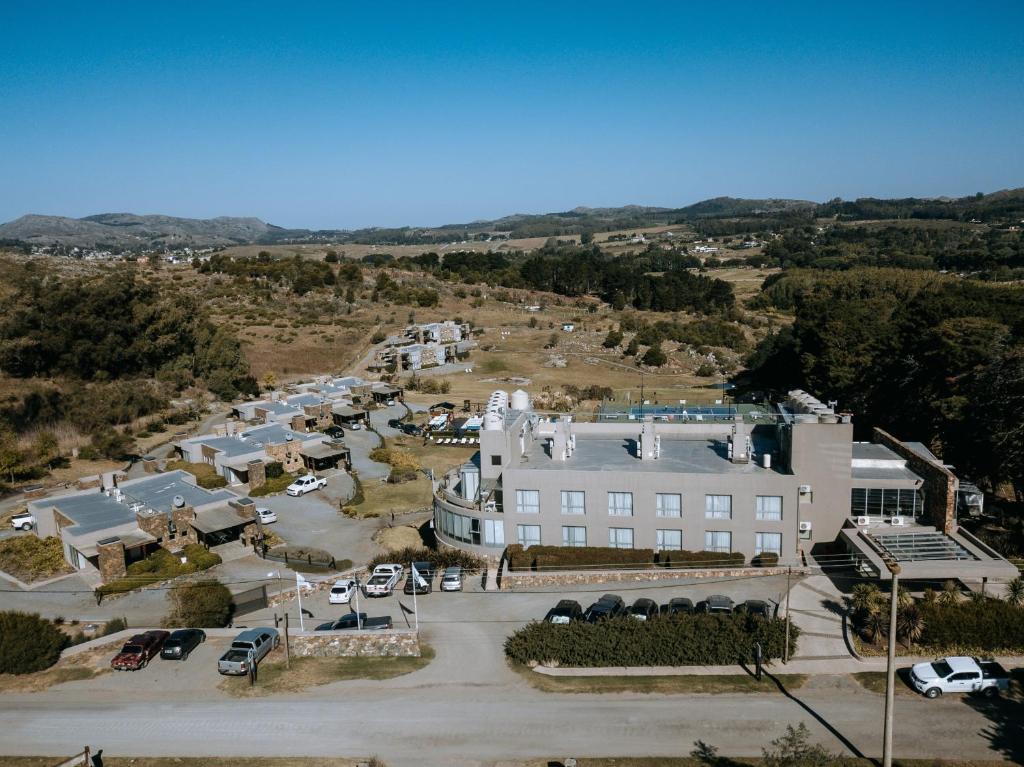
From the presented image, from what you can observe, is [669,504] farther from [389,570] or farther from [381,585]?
[381,585]

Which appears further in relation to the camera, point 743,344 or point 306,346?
point 743,344

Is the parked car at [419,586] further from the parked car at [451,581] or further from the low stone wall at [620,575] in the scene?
the low stone wall at [620,575]

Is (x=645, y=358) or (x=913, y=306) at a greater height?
(x=913, y=306)

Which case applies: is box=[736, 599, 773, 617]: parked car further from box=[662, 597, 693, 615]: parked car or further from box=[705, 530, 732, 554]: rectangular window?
box=[705, 530, 732, 554]: rectangular window

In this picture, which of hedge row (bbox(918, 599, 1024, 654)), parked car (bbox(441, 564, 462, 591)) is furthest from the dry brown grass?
hedge row (bbox(918, 599, 1024, 654))

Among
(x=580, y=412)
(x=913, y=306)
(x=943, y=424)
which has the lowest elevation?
(x=580, y=412)

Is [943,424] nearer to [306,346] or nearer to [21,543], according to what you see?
[21,543]

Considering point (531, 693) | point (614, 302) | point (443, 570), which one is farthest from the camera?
point (614, 302)

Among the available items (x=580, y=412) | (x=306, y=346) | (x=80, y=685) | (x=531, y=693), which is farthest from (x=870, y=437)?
(x=306, y=346)
